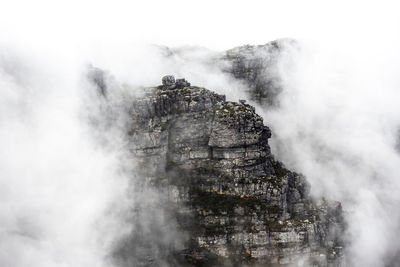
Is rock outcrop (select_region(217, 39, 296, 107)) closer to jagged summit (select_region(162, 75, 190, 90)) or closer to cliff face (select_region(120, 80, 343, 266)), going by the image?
cliff face (select_region(120, 80, 343, 266))

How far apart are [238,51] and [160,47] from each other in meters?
22.9

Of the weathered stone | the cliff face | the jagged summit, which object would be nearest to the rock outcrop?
the cliff face

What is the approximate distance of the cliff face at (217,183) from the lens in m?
101

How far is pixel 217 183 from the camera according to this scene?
10350 cm

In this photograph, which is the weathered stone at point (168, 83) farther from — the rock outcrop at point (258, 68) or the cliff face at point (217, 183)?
the rock outcrop at point (258, 68)

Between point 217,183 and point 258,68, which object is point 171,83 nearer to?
point 217,183

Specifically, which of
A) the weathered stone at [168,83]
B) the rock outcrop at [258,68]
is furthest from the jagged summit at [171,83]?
the rock outcrop at [258,68]

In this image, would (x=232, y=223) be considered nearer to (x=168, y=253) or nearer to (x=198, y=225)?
(x=198, y=225)

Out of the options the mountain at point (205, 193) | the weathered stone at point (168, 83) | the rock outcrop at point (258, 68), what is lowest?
the mountain at point (205, 193)

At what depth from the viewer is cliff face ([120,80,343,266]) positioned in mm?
100812

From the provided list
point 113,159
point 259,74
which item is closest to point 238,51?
point 259,74

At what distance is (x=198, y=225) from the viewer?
10262 cm

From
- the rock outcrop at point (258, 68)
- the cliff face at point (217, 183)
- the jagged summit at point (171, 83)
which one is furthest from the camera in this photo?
the rock outcrop at point (258, 68)

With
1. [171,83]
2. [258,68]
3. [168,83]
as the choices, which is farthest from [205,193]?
[258,68]
